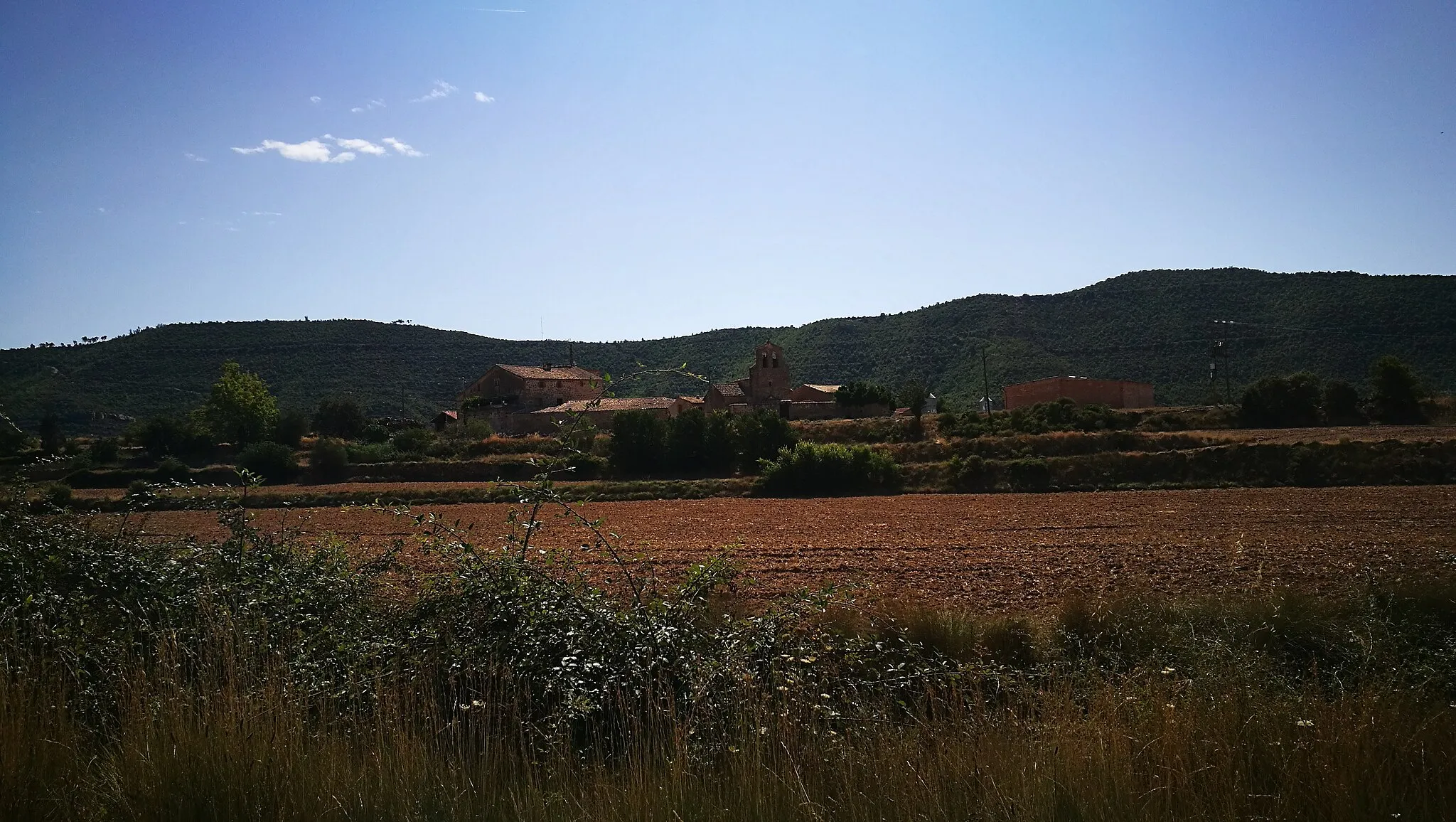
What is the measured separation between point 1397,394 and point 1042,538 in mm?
43849

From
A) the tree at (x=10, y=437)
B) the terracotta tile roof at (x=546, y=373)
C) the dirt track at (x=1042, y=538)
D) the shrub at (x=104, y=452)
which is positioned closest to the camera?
the tree at (x=10, y=437)

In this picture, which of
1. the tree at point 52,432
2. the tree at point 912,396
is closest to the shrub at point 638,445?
the tree at point 912,396

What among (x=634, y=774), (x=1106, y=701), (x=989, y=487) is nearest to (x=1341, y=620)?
→ (x=1106, y=701)

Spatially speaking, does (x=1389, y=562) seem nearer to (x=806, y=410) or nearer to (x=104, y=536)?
(x=104, y=536)

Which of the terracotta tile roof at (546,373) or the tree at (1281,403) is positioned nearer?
the tree at (1281,403)

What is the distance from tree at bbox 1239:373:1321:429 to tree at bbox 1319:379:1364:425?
69cm

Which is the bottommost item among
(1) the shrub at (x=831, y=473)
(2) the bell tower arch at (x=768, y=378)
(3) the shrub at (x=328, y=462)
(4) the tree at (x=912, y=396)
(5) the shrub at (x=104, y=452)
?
(1) the shrub at (x=831, y=473)

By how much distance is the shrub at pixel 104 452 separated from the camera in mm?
55312

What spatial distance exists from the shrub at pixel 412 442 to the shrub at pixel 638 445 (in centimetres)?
1503

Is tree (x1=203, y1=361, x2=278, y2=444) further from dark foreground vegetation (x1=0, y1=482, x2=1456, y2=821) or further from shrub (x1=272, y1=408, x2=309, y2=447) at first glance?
dark foreground vegetation (x1=0, y1=482, x2=1456, y2=821)

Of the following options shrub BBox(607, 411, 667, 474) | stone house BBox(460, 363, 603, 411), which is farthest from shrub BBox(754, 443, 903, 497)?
stone house BBox(460, 363, 603, 411)

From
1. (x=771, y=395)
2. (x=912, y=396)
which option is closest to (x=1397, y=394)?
(x=912, y=396)

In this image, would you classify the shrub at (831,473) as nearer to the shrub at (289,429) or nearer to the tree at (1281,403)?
the tree at (1281,403)

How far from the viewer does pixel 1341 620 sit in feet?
26.2
